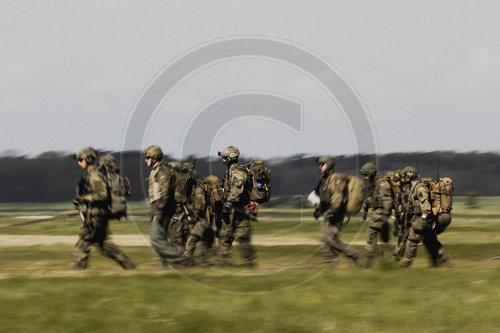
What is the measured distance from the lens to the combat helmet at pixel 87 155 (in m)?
11.3

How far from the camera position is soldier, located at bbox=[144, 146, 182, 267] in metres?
10.7

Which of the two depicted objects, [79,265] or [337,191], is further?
[337,191]

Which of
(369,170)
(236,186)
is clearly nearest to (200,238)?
(236,186)

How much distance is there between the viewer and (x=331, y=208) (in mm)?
11461

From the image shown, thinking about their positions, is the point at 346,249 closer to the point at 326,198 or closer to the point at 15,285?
the point at 326,198

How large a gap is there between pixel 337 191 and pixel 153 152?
9.89 feet

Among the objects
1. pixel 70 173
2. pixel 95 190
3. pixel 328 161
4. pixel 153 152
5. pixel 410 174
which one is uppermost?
pixel 153 152

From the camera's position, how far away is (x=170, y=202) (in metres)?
10.9

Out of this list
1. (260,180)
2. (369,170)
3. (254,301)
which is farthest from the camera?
(369,170)

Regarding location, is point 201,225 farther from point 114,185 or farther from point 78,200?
point 78,200

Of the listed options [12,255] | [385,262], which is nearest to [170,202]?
[385,262]

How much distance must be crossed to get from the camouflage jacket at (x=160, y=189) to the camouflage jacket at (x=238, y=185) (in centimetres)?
138

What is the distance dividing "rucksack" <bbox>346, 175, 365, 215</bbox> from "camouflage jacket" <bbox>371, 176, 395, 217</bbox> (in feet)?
10.8

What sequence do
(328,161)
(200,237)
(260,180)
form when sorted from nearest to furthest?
1. (328,161)
2. (200,237)
3. (260,180)
